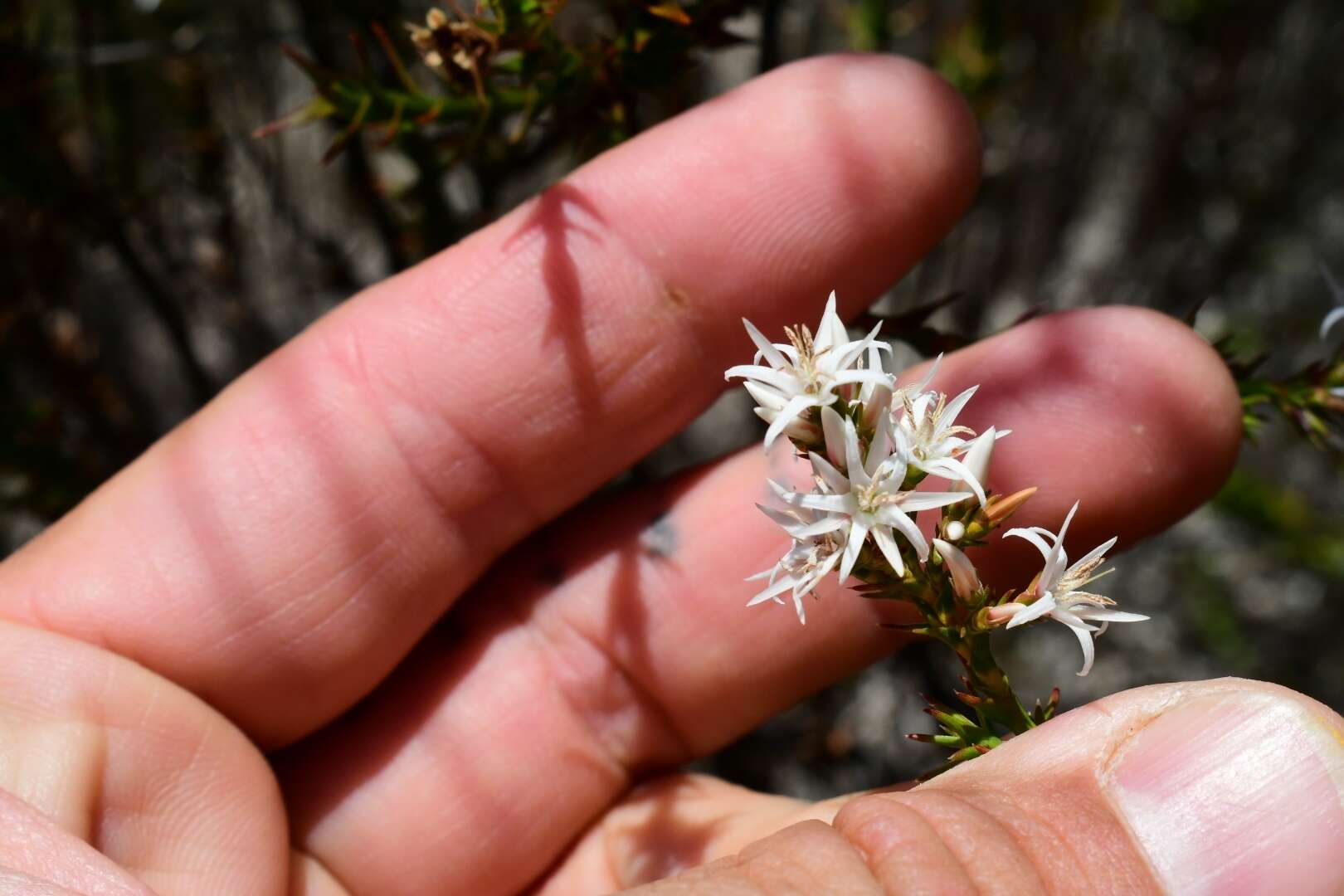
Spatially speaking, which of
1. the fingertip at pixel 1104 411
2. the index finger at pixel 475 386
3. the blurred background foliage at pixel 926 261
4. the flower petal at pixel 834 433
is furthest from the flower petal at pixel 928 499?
the blurred background foliage at pixel 926 261

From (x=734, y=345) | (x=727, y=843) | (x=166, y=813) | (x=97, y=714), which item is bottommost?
(x=727, y=843)

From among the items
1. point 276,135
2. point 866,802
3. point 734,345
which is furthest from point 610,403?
point 276,135

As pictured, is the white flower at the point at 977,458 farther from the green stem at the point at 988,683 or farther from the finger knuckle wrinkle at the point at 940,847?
the finger knuckle wrinkle at the point at 940,847

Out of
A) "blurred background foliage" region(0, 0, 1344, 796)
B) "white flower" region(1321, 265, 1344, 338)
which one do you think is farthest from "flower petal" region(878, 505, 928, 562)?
"blurred background foliage" region(0, 0, 1344, 796)

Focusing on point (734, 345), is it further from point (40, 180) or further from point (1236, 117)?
point (1236, 117)

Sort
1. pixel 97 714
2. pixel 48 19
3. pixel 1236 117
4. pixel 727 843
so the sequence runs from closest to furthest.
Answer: pixel 97 714 < pixel 727 843 < pixel 48 19 < pixel 1236 117

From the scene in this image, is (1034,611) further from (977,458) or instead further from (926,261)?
(926,261)
